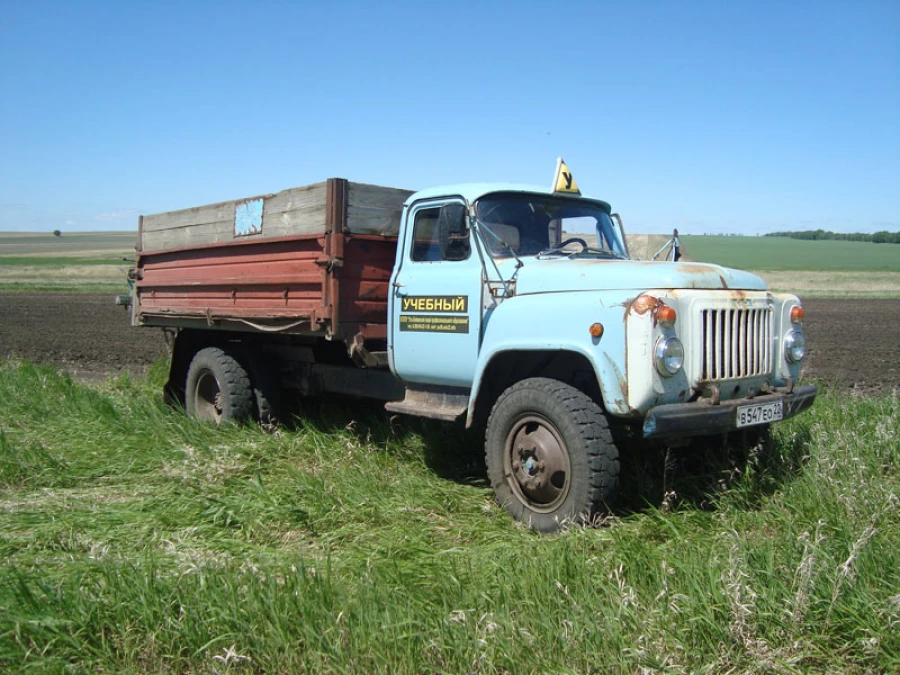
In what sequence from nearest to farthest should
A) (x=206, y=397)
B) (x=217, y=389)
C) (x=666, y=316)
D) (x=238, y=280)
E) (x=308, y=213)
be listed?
(x=666, y=316)
(x=308, y=213)
(x=238, y=280)
(x=217, y=389)
(x=206, y=397)

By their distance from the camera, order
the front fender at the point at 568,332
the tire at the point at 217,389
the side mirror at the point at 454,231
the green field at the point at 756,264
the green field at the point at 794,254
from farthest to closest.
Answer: the green field at the point at 794,254 → the green field at the point at 756,264 → the tire at the point at 217,389 → the side mirror at the point at 454,231 → the front fender at the point at 568,332

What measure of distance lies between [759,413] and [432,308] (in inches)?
89.9

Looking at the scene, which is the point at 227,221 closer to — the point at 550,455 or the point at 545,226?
the point at 545,226

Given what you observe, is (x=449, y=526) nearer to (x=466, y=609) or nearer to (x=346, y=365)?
(x=466, y=609)

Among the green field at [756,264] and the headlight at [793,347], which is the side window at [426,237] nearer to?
the headlight at [793,347]

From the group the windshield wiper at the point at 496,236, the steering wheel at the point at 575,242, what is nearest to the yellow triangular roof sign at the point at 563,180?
the steering wheel at the point at 575,242

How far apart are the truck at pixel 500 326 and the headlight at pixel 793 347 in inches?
0.4

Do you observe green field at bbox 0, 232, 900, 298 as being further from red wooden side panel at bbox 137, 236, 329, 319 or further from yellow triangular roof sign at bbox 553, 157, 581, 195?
yellow triangular roof sign at bbox 553, 157, 581, 195

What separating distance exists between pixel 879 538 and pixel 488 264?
2775 mm

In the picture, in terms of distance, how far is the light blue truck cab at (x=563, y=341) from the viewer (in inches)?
168

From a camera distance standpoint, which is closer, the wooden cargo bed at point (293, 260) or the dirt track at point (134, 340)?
the wooden cargo bed at point (293, 260)

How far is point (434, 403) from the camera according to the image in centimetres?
566

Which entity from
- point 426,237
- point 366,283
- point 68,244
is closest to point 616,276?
point 426,237

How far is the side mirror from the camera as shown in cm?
539
